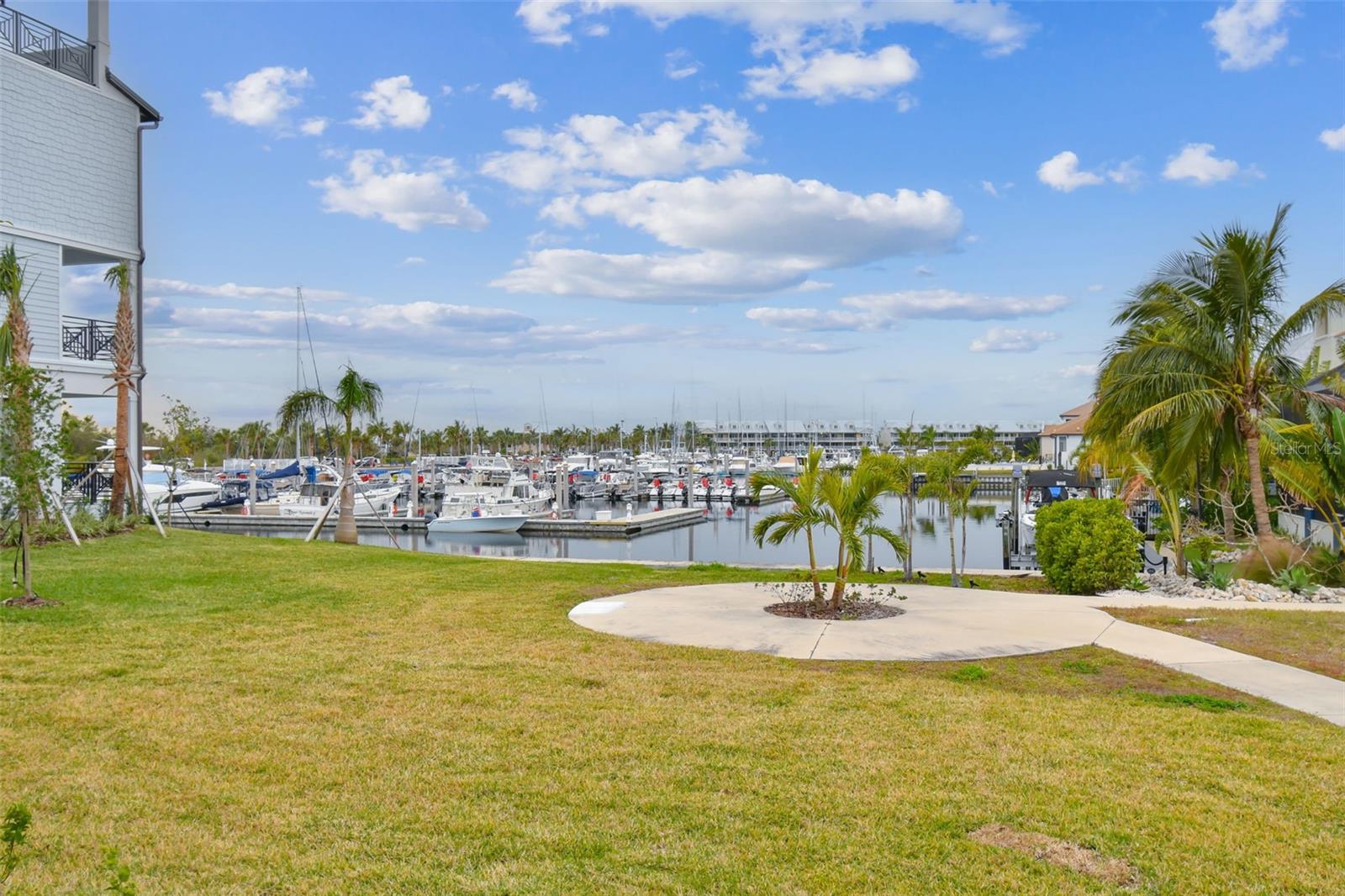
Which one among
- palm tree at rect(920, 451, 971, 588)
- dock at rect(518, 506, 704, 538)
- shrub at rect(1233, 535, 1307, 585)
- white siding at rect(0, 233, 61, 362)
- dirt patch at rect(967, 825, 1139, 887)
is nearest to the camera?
dirt patch at rect(967, 825, 1139, 887)

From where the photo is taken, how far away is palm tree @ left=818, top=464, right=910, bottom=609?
487 inches

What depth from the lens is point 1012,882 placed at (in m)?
4.62

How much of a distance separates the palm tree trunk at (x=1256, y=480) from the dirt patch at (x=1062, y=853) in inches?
586

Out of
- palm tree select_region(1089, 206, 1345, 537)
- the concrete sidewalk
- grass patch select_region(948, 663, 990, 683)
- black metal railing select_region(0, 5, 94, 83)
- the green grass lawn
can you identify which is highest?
black metal railing select_region(0, 5, 94, 83)

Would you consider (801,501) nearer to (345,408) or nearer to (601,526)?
(345,408)

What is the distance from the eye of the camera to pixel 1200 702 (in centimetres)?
795

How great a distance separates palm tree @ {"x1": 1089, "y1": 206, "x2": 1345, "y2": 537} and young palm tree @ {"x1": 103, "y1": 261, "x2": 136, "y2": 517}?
71.2ft

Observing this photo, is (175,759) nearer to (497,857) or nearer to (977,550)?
(497,857)

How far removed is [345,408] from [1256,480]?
805 inches

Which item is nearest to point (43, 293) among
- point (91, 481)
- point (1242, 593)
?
point (91, 481)

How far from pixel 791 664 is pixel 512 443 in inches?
6402

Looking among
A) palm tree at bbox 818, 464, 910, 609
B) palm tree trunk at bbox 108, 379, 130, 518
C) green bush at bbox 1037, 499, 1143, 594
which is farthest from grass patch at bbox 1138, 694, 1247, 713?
palm tree trunk at bbox 108, 379, 130, 518

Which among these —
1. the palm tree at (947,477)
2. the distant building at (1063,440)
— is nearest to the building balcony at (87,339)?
the palm tree at (947,477)

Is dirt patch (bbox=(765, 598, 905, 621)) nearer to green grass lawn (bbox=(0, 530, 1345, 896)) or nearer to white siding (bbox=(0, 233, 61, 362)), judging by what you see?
green grass lawn (bbox=(0, 530, 1345, 896))
